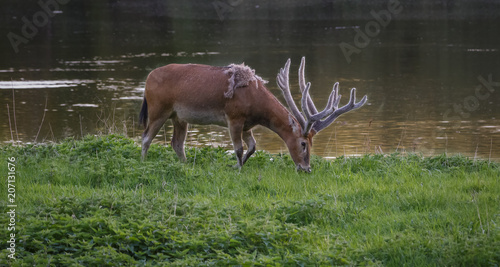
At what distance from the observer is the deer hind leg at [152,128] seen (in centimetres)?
1015

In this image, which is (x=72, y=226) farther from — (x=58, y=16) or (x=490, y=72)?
(x=58, y=16)

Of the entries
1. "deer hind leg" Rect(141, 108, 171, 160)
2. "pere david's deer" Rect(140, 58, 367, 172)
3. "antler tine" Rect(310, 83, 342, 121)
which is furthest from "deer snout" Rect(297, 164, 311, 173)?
"deer hind leg" Rect(141, 108, 171, 160)

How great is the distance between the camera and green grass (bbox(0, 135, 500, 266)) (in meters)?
5.95

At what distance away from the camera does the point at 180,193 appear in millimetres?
8312

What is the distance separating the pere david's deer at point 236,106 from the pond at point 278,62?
106 inches

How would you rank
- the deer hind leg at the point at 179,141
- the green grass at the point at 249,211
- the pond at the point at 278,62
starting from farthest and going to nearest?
1. the pond at the point at 278,62
2. the deer hind leg at the point at 179,141
3. the green grass at the point at 249,211

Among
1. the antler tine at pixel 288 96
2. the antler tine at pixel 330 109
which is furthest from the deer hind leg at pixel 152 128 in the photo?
the antler tine at pixel 330 109

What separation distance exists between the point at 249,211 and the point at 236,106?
2765 millimetres

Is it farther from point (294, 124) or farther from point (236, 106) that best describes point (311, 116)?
point (236, 106)

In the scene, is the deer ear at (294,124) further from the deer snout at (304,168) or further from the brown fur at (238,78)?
the brown fur at (238,78)

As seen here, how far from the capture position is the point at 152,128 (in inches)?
402

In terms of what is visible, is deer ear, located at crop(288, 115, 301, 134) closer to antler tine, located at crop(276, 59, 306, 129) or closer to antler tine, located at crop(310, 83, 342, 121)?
antler tine, located at crop(276, 59, 306, 129)

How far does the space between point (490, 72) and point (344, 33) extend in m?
15.9

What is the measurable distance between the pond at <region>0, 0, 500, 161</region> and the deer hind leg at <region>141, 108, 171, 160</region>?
2.86 meters
